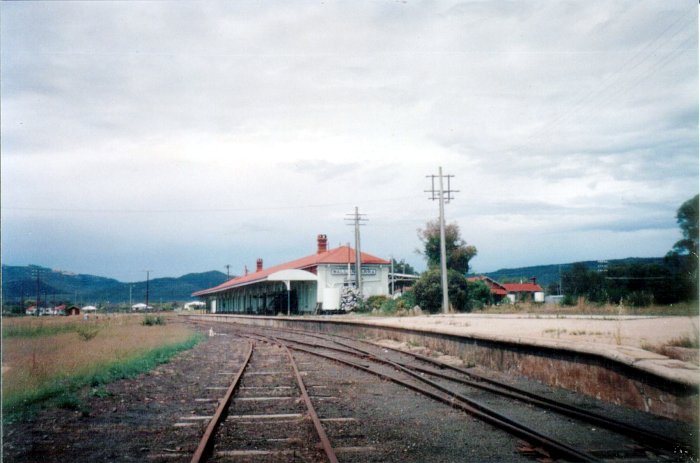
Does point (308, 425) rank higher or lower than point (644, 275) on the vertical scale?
lower

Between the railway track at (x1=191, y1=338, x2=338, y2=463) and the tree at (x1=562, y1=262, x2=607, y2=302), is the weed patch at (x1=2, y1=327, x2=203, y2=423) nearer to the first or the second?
the railway track at (x1=191, y1=338, x2=338, y2=463)

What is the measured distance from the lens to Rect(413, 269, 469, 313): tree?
3853 centimetres

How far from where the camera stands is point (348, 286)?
47.9 metres

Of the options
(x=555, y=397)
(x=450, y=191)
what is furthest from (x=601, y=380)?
(x=450, y=191)

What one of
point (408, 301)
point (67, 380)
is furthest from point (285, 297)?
point (67, 380)

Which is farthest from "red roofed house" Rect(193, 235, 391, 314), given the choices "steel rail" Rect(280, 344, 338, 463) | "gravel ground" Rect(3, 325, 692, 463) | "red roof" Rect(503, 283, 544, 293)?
"red roof" Rect(503, 283, 544, 293)

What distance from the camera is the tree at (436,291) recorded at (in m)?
38.5

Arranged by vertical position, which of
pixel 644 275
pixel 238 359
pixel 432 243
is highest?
pixel 432 243

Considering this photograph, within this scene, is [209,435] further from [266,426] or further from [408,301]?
[408,301]

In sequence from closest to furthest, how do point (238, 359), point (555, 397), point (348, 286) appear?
point (555, 397)
point (238, 359)
point (348, 286)

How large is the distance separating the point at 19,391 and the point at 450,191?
31974 millimetres

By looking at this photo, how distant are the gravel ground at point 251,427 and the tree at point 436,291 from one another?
2840 cm

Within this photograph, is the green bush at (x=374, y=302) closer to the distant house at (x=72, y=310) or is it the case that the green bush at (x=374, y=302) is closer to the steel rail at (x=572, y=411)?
the distant house at (x=72, y=310)

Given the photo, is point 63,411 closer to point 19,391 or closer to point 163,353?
point 19,391
